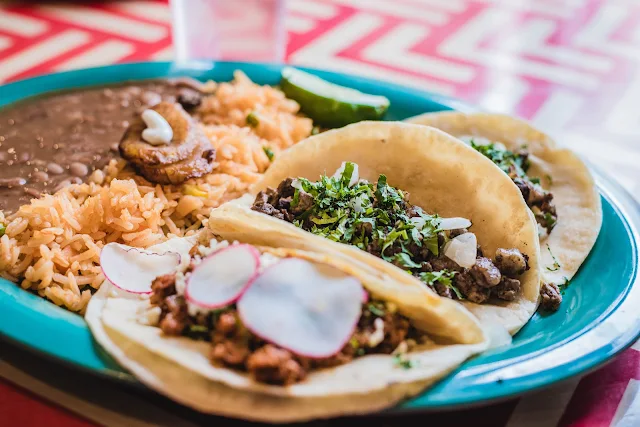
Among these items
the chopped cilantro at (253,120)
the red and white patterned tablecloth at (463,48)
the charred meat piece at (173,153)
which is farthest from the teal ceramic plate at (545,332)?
the chopped cilantro at (253,120)

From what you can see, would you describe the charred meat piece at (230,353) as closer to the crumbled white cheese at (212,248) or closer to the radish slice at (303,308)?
the radish slice at (303,308)

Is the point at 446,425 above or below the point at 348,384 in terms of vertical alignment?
below

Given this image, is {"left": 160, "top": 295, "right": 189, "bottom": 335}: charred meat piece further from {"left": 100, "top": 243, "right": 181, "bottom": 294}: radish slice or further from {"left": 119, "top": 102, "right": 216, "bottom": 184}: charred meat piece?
{"left": 119, "top": 102, "right": 216, "bottom": 184}: charred meat piece

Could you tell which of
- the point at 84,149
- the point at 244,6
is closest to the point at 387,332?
the point at 84,149

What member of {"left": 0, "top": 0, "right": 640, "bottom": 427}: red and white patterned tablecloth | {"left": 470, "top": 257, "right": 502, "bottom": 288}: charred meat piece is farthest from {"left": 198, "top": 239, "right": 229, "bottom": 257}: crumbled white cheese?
{"left": 0, "top": 0, "right": 640, "bottom": 427}: red and white patterned tablecloth

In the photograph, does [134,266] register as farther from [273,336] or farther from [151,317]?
[273,336]

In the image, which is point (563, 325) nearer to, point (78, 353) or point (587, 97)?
point (78, 353)
